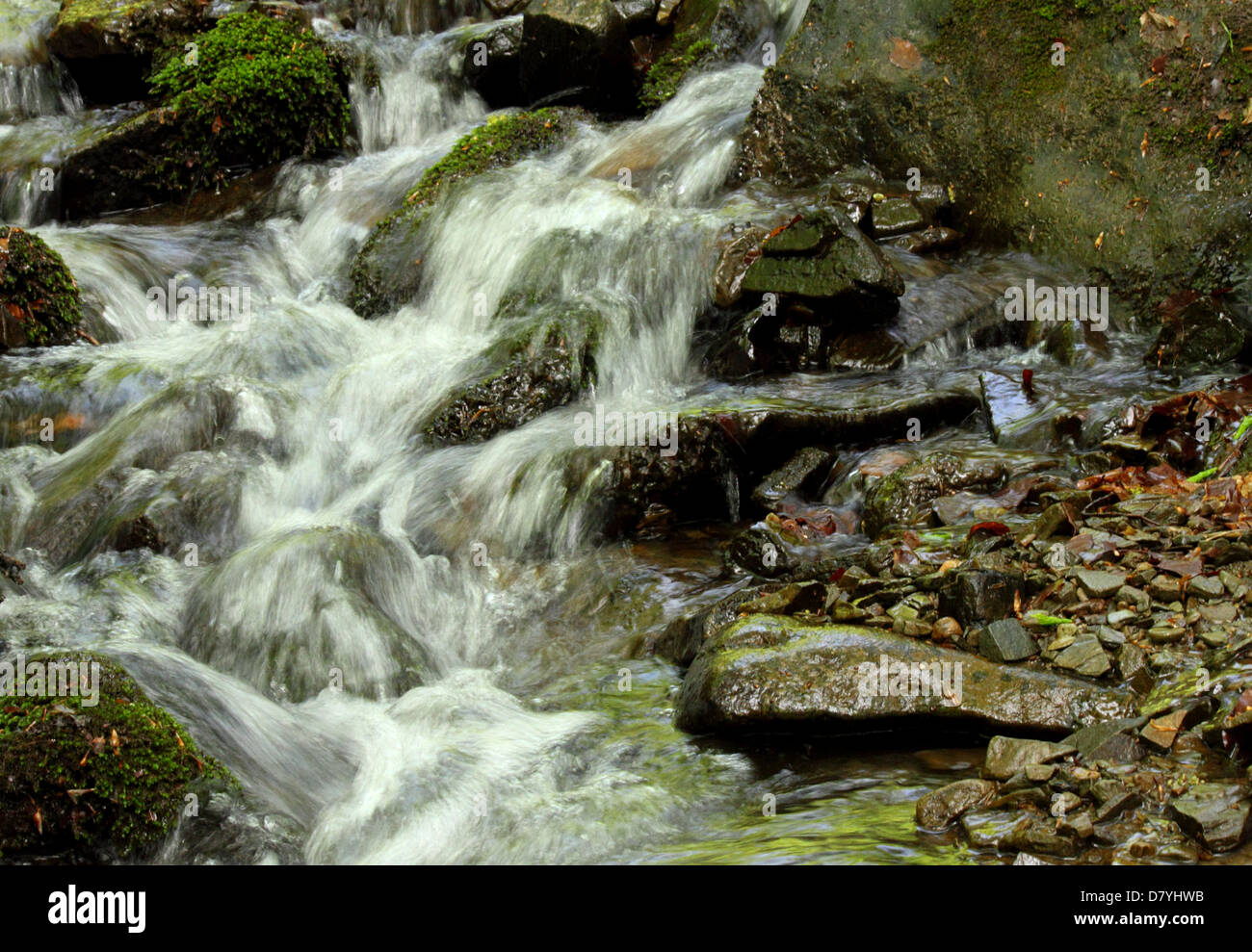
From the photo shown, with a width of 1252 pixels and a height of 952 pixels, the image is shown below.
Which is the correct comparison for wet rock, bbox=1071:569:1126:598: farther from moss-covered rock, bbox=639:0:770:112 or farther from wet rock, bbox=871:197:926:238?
moss-covered rock, bbox=639:0:770:112

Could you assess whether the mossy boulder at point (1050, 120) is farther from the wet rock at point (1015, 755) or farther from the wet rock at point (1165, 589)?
the wet rock at point (1015, 755)

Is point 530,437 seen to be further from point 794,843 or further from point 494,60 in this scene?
point 494,60

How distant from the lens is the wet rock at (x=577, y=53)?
11898 mm

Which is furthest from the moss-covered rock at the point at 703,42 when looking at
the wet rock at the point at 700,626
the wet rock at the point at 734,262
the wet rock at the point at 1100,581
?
the wet rock at the point at 1100,581

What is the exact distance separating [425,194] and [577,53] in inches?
101

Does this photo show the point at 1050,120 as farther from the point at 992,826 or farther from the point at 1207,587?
the point at 992,826

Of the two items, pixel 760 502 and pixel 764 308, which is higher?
pixel 764 308

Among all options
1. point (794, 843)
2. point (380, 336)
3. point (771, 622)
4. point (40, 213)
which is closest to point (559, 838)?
point (794, 843)

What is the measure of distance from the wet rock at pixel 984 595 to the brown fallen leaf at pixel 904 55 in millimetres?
6103

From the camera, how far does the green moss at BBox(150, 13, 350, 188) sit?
40.4 feet

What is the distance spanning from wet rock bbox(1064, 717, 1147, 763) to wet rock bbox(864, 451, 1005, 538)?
8.32 feet

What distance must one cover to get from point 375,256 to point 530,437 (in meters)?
3.52

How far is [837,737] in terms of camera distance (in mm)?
4531

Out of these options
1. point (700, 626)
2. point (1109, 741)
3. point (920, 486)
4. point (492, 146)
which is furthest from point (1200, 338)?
point (492, 146)
